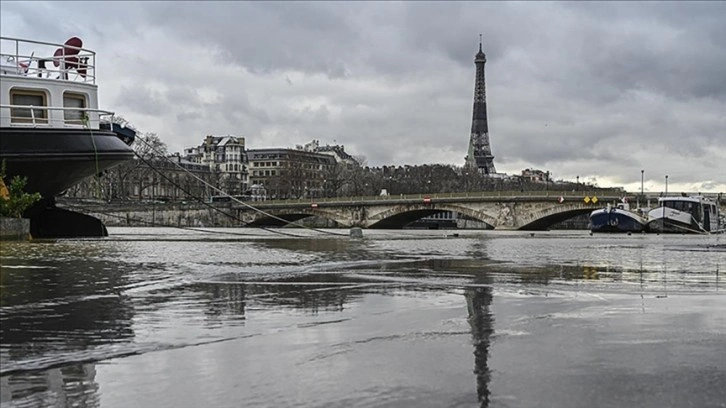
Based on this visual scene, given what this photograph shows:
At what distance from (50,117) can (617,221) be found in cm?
5034

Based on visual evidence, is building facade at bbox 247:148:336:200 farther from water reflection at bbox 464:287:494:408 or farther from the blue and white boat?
water reflection at bbox 464:287:494:408

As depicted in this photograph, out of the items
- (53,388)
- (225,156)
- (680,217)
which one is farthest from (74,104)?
(225,156)

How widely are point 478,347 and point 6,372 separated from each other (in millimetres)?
3126

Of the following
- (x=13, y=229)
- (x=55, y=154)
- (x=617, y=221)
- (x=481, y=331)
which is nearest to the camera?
(x=481, y=331)

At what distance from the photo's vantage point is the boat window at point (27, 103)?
21.4 m

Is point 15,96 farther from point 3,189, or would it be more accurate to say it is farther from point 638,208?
point 638,208

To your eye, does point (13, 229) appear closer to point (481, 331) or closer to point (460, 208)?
point (481, 331)

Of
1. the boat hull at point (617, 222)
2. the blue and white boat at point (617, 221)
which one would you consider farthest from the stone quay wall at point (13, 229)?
Result: the boat hull at point (617, 222)

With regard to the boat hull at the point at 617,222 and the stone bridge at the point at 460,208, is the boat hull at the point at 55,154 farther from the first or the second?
the boat hull at the point at 617,222

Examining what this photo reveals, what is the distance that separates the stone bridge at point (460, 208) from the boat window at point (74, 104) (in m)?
42.4

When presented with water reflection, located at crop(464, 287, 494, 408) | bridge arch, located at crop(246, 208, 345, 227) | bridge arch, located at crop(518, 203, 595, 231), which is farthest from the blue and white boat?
water reflection, located at crop(464, 287, 494, 408)

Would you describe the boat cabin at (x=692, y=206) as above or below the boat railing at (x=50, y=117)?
below

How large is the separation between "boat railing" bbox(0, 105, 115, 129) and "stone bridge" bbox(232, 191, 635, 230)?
42691 millimetres

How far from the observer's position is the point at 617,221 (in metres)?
63.4
